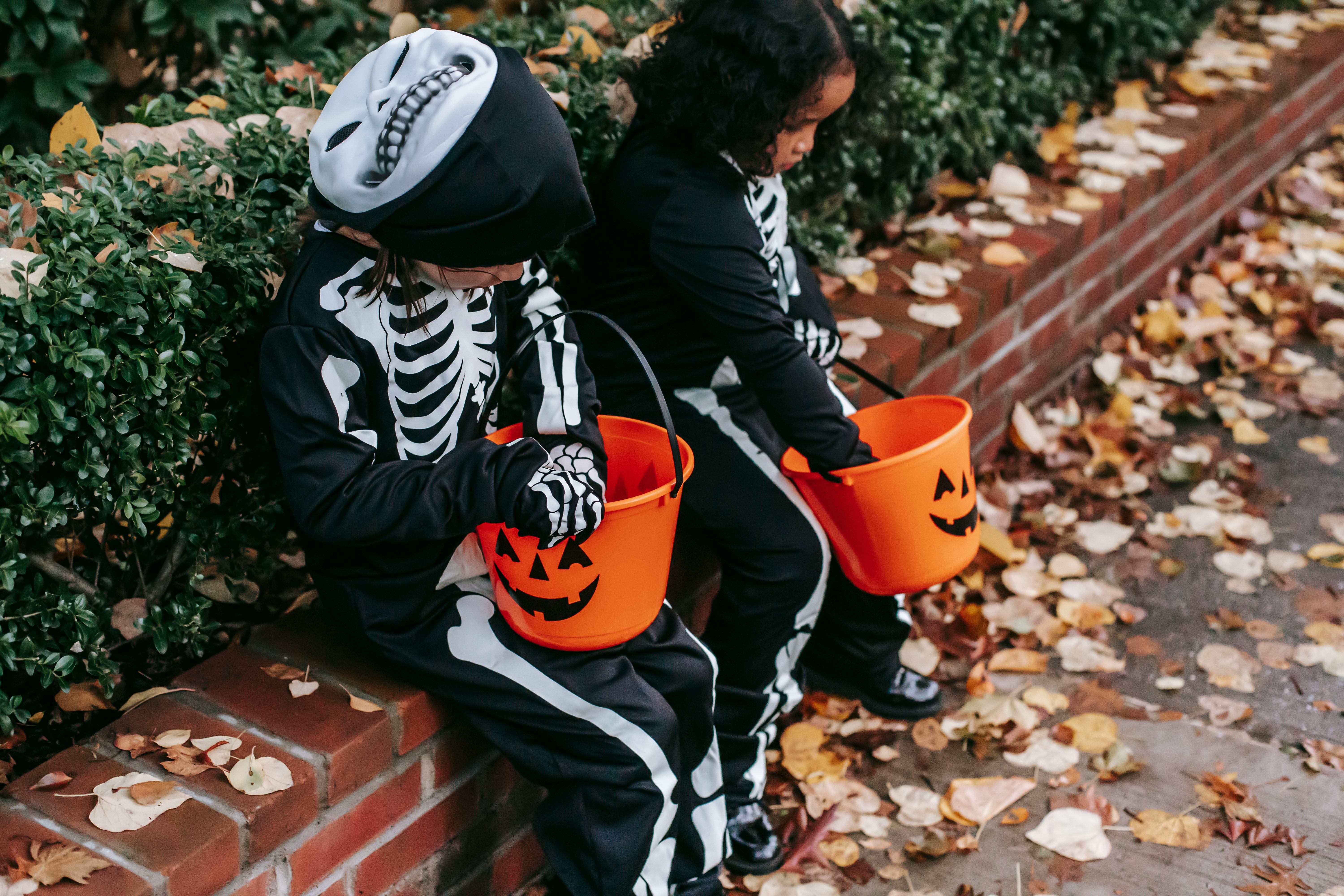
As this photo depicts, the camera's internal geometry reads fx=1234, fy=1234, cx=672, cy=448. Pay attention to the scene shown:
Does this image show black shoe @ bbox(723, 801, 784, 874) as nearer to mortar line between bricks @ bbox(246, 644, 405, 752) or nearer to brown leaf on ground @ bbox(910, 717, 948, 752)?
brown leaf on ground @ bbox(910, 717, 948, 752)

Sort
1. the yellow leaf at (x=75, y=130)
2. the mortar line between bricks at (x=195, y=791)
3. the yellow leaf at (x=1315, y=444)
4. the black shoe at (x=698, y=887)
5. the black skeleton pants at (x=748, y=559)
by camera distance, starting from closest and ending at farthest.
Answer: the mortar line between bricks at (x=195, y=791), the yellow leaf at (x=75, y=130), the black shoe at (x=698, y=887), the black skeleton pants at (x=748, y=559), the yellow leaf at (x=1315, y=444)

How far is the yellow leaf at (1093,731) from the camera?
A: 2.50m

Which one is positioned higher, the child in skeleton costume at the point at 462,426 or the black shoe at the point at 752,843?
the child in skeleton costume at the point at 462,426

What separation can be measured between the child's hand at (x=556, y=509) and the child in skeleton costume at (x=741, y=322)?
0.55m

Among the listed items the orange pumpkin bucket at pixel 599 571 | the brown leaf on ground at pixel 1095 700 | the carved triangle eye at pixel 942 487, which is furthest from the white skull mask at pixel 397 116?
the brown leaf on ground at pixel 1095 700

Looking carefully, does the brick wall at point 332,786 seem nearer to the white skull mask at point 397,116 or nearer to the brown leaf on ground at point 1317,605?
the white skull mask at point 397,116

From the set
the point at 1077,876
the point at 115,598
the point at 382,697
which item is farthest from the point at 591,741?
the point at 1077,876

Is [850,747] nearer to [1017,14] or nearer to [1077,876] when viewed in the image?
[1077,876]

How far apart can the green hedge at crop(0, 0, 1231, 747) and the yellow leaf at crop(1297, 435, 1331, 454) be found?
1.68m

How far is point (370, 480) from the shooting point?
5.62 ft

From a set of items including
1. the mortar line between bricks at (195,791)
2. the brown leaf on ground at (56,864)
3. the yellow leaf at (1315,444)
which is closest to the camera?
the brown leaf on ground at (56,864)

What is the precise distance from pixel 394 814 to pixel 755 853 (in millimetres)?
715

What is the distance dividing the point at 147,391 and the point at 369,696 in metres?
0.56

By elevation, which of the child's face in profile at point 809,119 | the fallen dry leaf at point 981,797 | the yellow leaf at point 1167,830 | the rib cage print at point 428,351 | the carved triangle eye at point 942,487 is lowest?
the fallen dry leaf at point 981,797
